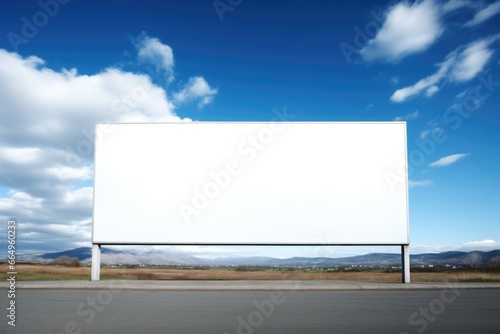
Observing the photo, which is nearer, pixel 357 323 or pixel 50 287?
pixel 357 323

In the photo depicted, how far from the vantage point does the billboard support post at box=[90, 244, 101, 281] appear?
856 inches

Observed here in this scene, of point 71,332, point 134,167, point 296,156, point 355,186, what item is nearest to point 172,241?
point 134,167

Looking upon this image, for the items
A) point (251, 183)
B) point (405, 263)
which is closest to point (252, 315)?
point (251, 183)

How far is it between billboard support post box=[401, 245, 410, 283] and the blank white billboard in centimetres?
49

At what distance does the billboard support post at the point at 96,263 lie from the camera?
21.8m

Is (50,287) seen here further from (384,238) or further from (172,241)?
(384,238)

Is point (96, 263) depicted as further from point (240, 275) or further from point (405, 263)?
point (405, 263)

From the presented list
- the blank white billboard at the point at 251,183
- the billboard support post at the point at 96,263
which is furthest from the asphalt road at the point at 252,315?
the blank white billboard at the point at 251,183

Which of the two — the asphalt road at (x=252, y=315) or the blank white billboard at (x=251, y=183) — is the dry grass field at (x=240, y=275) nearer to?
the blank white billboard at (x=251, y=183)

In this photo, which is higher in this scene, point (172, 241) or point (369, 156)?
point (369, 156)

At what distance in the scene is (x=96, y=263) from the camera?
72.0ft

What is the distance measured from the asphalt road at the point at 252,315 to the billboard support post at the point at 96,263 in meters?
6.52

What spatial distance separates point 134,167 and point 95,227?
3512mm

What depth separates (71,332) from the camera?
28.0 ft
